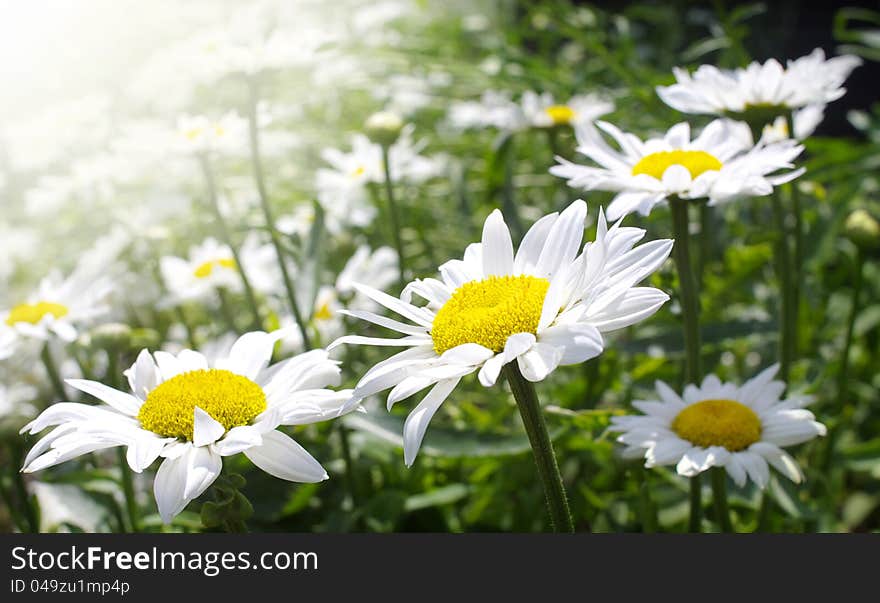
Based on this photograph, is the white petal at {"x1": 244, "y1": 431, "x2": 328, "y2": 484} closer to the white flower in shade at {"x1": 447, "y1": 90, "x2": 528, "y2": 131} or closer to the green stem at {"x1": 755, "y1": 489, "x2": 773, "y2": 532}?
the green stem at {"x1": 755, "y1": 489, "x2": 773, "y2": 532}

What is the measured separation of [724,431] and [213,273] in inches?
34.0

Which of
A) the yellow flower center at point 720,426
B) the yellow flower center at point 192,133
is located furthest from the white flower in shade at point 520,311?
the yellow flower center at point 192,133

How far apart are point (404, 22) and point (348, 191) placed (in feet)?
5.24

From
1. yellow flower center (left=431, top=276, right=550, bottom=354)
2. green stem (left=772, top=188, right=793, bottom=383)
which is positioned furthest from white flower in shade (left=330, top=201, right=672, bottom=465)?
green stem (left=772, top=188, right=793, bottom=383)

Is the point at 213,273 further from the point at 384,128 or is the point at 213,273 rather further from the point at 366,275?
the point at 384,128

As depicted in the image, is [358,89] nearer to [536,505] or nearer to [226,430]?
[536,505]

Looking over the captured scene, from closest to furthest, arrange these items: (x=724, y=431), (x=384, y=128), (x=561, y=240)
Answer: (x=561, y=240)
(x=724, y=431)
(x=384, y=128)

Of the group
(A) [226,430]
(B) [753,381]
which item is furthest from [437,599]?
(B) [753,381]

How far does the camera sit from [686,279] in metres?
0.87

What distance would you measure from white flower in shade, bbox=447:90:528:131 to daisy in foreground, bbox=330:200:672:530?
0.80 meters

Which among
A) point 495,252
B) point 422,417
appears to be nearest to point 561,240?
point 495,252

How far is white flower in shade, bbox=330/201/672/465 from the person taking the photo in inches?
23.0

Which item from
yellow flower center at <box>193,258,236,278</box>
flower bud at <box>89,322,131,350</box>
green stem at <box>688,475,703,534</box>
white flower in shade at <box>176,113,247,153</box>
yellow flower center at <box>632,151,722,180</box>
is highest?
white flower in shade at <box>176,113,247,153</box>

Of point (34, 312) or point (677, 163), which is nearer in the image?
point (677, 163)
